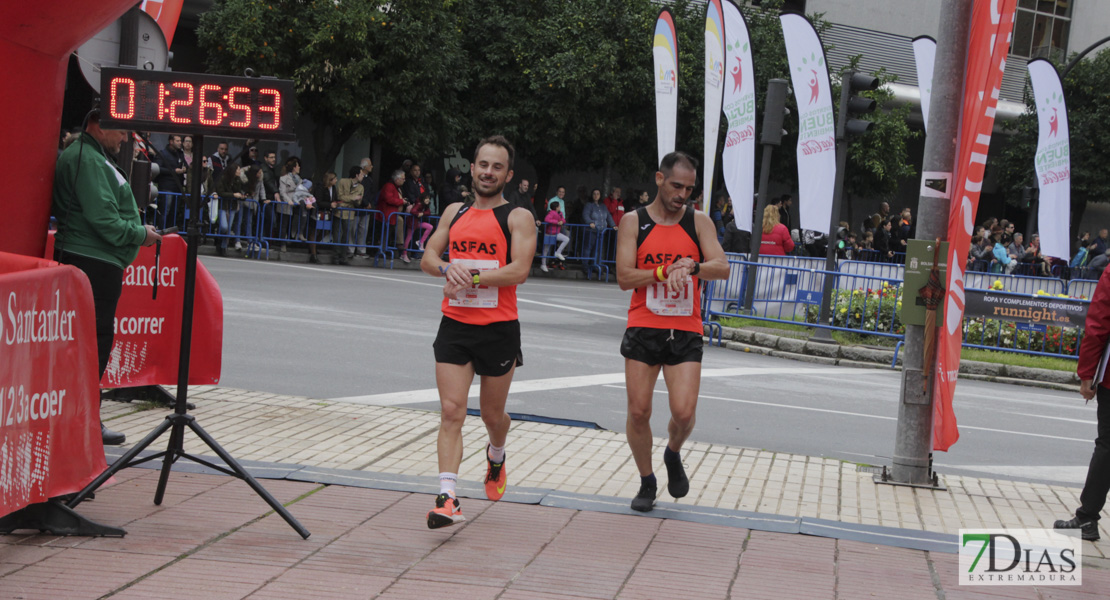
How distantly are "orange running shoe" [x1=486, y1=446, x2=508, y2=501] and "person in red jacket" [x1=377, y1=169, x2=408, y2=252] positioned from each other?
16.5 m

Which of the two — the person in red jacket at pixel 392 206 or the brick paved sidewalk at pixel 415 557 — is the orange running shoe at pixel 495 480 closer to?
the brick paved sidewalk at pixel 415 557

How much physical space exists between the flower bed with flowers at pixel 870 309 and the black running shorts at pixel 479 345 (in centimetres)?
1058

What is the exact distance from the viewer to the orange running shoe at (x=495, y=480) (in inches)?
230

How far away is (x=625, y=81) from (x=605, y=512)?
21.1m

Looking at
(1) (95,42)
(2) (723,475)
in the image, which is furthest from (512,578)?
(1) (95,42)

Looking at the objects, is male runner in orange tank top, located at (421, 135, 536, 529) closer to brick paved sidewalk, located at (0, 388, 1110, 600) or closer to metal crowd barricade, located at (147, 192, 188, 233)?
brick paved sidewalk, located at (0, 388, 1110, 600)

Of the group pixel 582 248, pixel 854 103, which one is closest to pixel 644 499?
pixel 854 103

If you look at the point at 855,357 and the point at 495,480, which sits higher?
the point at 495,480

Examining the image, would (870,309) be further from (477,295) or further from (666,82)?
(477,295)

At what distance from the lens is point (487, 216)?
18.8 ft

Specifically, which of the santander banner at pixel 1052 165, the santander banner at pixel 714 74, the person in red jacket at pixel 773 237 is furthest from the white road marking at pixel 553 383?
the santander banner at pixel 1052 165

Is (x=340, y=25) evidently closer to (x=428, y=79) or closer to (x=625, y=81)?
(x=428, y=79)

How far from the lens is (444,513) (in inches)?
209

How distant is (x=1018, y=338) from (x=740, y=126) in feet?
15.9
